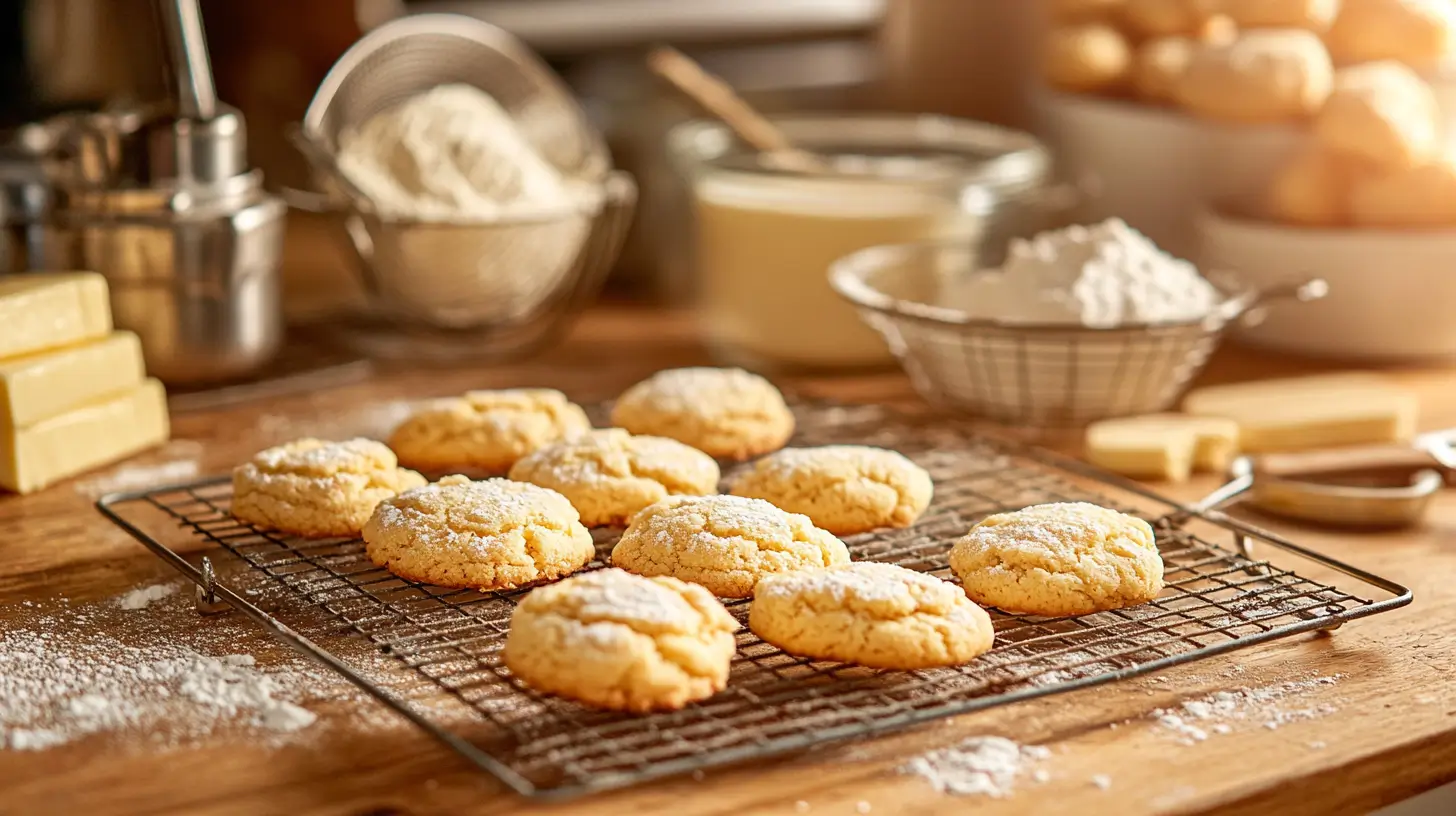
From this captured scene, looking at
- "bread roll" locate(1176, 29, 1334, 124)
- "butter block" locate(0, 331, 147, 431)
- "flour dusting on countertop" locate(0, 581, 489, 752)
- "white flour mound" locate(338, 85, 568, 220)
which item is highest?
"bread roll" locate(1176, 29, 1334, 124)

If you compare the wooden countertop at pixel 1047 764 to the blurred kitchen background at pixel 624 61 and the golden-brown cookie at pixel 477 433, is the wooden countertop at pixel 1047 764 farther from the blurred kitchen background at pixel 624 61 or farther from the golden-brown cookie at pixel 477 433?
the blurred kitchen background at pixel 624 61

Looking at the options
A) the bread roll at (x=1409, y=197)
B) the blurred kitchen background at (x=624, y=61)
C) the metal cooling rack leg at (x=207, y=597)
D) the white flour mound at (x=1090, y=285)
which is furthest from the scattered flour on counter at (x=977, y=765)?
the blurred kitchen background at (x=624, y=61)

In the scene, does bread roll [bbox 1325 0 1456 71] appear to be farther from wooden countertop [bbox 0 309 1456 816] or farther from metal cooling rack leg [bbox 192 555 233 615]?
metal cooling rack leg [bbox 192 555 233 615]

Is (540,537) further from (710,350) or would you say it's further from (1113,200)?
(1113,200)

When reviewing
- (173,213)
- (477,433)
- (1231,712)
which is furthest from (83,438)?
(1231,712)

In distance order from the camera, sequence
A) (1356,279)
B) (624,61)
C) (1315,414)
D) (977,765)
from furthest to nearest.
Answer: (624,61)
(1356,279)
(1315,414)
(977,765)

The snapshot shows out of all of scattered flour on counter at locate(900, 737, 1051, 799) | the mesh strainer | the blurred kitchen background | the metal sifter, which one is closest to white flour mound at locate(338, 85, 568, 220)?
the mesh strainer

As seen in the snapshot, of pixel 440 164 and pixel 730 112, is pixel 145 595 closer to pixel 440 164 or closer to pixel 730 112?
pixel 440 164
